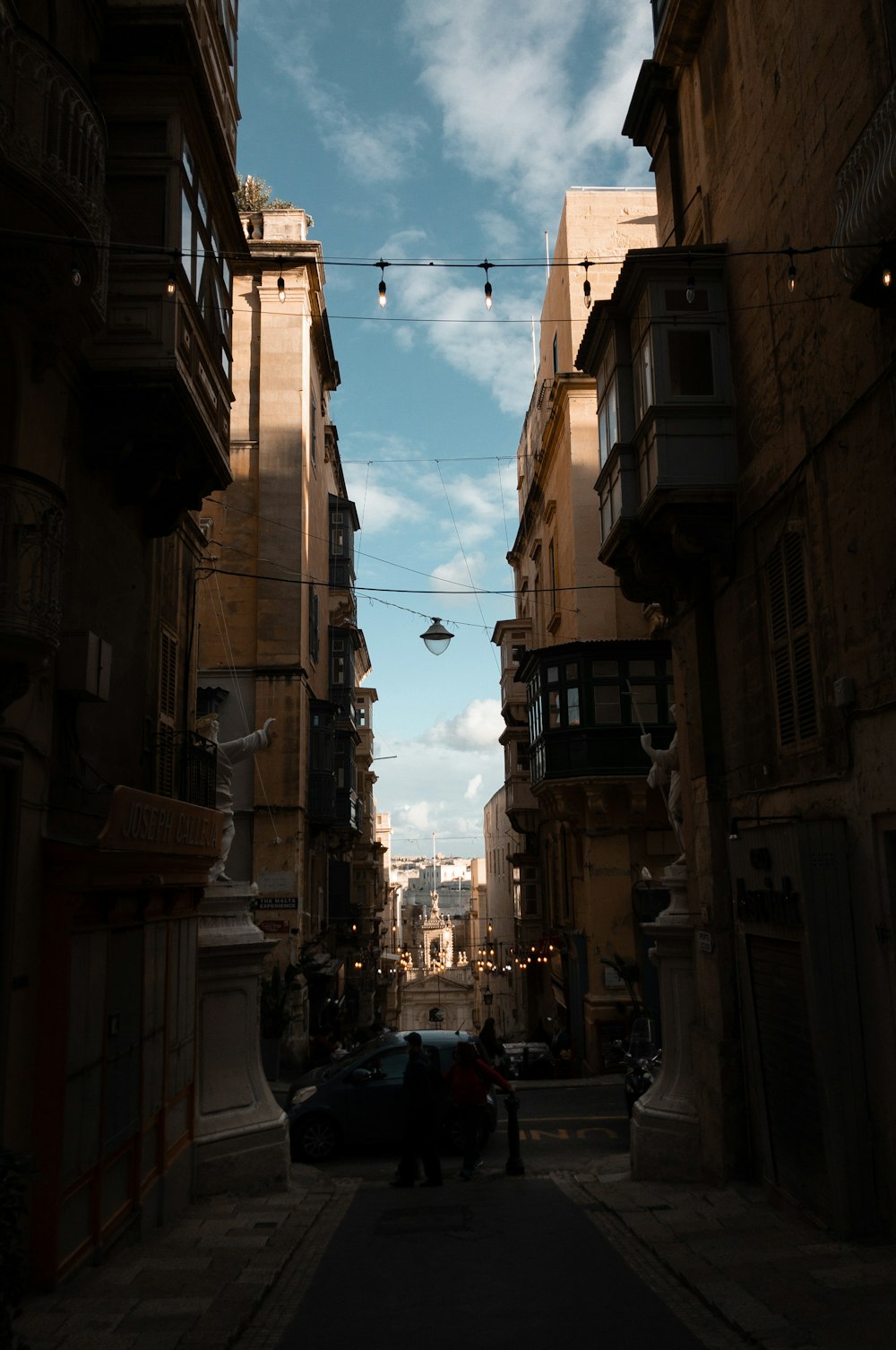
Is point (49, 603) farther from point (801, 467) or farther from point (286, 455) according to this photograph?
point (286, 455)

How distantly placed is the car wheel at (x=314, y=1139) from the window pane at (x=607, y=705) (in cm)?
1474

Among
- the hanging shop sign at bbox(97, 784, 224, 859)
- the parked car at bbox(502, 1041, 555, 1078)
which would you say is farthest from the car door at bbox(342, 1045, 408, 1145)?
the parked car at bbox(502, 1041, 555, 1078)

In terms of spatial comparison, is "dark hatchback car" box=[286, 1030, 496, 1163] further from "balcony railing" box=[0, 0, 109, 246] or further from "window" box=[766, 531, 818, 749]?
"balcony railing" box=[0, 0, 109, 246]

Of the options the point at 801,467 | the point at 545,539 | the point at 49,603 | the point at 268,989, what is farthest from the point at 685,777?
the point at 545,539

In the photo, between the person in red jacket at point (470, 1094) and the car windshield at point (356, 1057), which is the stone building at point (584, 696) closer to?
the car windshield at point (356, 1057)

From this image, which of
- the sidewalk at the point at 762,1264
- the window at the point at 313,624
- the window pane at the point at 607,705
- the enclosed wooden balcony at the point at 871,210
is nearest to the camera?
the sidewalk at the point at 762,1264

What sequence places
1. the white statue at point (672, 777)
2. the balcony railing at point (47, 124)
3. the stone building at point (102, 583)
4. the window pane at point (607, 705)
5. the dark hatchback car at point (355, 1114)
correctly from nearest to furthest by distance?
the balcony railing at point (47, 124) → the stone building at point (102, 583) → the white statue at point (672, 777) → the dark hatchback car at point (355, 1114) → the window pane at point (607, 705)

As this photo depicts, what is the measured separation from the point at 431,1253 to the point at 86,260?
7.69 m

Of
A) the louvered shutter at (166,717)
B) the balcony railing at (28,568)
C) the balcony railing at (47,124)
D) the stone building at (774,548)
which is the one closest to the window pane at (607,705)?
the stone building at (774,548)

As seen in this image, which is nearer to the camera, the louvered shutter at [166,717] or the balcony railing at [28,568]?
the balcony railing at [28,568]

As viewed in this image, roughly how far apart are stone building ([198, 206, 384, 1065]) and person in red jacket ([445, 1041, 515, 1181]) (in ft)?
48.0

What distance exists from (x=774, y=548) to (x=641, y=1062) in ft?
29.7

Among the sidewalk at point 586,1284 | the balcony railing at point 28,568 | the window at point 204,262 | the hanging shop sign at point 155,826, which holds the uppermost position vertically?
the window at point 204,262

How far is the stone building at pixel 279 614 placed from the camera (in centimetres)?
2728
